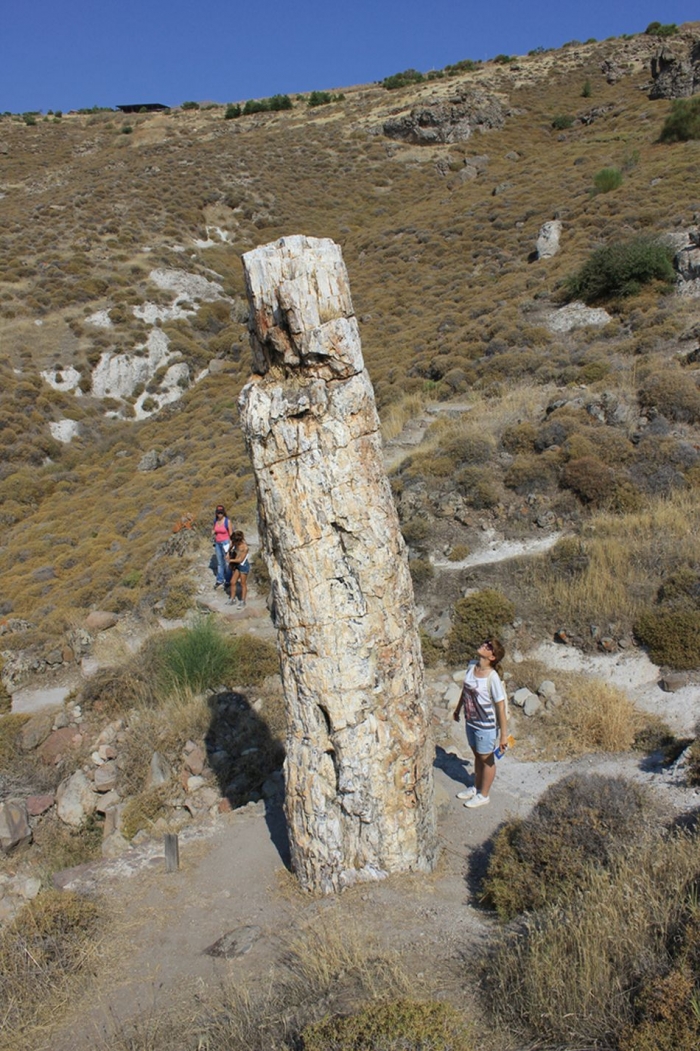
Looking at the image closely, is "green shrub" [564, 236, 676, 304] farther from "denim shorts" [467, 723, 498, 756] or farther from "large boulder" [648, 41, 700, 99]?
"large boulder" [648, 41, 700, 99]

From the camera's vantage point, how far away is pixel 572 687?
8.49 m

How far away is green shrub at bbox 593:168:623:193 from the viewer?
29859 millimetres

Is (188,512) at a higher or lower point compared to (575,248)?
lower

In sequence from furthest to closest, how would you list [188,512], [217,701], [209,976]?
[188,512], [217,701], [209,976]

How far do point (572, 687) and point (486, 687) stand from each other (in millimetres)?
2683

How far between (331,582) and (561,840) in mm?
2578

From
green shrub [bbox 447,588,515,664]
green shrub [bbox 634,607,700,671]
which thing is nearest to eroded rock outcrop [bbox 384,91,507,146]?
green shrub [bbox 447,588,515,664]

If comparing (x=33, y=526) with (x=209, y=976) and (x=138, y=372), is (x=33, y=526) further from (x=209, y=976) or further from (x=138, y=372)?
(x=209, y=976)

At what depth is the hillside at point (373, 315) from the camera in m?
13.4

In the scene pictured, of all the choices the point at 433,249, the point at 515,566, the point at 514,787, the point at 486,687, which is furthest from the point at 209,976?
the point at 433,249

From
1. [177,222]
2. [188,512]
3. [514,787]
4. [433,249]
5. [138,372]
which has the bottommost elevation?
[514,787]

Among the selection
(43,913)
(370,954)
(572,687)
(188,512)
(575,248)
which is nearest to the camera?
(370,954)

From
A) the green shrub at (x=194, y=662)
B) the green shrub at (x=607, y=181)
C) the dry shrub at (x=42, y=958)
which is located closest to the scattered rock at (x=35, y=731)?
the green shrub at (x=194, y=662)

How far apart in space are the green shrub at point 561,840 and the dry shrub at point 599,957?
469mm
